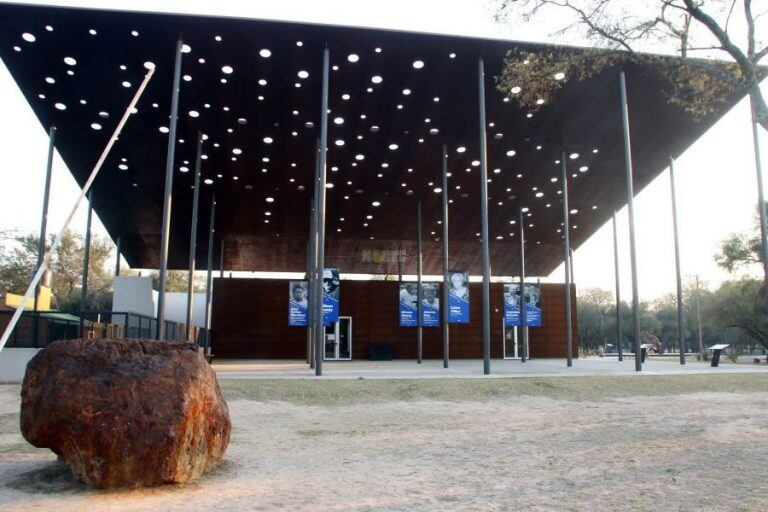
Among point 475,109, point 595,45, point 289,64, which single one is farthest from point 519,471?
point 475,109

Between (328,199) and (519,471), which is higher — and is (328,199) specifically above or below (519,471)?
above

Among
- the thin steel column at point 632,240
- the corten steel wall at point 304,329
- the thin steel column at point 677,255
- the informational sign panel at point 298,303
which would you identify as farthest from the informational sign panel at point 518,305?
the informational sign panel at point 298,303

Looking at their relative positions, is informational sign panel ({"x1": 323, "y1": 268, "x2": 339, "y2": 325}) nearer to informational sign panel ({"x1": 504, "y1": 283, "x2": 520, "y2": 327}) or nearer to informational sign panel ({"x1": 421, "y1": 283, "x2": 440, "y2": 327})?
informational sign panel ({"x1": 421, "y1": 283, "x2": 440, "y2": 327})

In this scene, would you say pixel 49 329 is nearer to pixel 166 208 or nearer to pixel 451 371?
pixel 166 208

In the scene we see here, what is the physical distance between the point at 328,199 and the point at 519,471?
65.2 feet

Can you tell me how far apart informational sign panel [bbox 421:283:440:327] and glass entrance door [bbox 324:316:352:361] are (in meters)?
5.20

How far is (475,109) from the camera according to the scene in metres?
17.5

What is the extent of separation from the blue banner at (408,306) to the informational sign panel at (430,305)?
0.39m

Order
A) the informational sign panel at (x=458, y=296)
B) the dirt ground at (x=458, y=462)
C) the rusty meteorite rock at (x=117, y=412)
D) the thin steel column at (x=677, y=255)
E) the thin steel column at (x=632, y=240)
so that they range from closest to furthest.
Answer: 1. the dirt ground at (x=458, y=462)
2. the rusty meteorite rock at (x=117, y=412)
3. the thin steel column at (x=632, y=240)
4. the thin steel column at (x=677, y=255)
5. the informational sign panel at (x=458, y=296)

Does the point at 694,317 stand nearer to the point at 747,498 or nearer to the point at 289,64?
the point at 289,64

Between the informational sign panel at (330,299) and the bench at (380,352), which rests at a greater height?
the informational sign panel at (330,299)

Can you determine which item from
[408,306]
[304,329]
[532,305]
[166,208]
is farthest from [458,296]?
[166,208]

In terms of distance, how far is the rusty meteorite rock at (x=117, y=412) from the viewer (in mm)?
4434

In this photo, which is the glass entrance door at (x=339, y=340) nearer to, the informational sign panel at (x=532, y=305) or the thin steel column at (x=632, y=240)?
the informational sign panel at (x=532, y=305)
